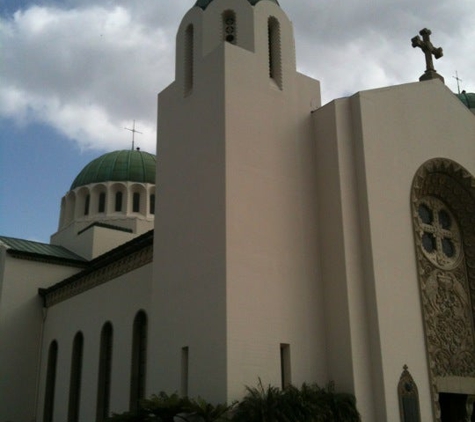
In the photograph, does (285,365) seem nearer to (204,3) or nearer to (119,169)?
(204,3)

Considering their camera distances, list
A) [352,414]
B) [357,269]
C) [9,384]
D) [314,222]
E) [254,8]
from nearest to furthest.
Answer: [352,414], [357,269], [314,222], [254,8], [9,384]

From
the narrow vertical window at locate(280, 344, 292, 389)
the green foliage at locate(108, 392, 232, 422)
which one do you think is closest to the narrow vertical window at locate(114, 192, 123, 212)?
the narrow vertical window at locate(280, 344, 292, 389)

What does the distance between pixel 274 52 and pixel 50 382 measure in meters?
14.2

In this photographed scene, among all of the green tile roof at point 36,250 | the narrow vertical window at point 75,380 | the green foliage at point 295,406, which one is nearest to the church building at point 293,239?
the green foliage at point 295,406

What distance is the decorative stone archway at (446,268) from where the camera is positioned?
1455 centimetres

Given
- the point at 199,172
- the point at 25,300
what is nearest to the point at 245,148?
the point at 199,172

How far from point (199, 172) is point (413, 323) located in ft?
18.7

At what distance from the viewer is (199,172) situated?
14258mm

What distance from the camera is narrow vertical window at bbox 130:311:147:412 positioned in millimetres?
17000

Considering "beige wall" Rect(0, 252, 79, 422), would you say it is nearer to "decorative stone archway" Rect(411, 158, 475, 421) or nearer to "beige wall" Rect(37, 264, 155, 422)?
"beige wall" Rect(37, 264, 155, 422)

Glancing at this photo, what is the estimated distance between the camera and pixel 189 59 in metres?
16.1

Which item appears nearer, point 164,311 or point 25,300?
point 164,311

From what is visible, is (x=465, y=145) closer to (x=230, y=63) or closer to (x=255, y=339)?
(x=230, y=63)

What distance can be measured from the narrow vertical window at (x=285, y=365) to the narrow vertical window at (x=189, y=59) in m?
6.60
